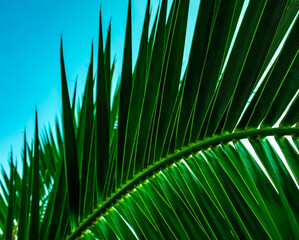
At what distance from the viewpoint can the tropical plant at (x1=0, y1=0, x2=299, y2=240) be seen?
0.56 m

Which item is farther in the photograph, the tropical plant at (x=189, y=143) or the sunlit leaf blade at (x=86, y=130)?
the sunlit leaf blade at (x=86, y=130)

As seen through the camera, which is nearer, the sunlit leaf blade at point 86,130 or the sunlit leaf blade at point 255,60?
the sunlit leaf blade at point 255,60

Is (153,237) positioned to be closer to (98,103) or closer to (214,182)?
(214,182)

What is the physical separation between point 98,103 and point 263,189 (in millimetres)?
387

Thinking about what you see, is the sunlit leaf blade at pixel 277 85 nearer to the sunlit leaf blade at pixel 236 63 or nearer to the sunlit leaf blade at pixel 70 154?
the sunlit leaf blade at pixel 236 63

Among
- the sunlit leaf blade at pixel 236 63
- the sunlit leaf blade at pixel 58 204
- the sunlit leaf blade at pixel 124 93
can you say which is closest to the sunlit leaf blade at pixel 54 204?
the sunlit leaf blade at pixel 58 204

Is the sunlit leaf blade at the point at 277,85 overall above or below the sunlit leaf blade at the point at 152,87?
below

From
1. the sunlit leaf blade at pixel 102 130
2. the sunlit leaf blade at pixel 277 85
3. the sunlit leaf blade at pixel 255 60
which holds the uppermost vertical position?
the sunlit leaf blade at pixel 102 130

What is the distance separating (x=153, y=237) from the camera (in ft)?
2.44

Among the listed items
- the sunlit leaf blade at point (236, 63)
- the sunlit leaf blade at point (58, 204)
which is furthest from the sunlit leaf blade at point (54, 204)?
the sunlit leaf blade at point (236, 63)

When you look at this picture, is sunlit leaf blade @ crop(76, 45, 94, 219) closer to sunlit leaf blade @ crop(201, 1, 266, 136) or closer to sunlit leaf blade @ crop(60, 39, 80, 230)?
sunlit leaf blade @ crop(60, 39, 80, 230)

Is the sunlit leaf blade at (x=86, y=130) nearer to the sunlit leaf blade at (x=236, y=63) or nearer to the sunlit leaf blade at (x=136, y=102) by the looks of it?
the sunlit leaf blade at (x=136, y=102)

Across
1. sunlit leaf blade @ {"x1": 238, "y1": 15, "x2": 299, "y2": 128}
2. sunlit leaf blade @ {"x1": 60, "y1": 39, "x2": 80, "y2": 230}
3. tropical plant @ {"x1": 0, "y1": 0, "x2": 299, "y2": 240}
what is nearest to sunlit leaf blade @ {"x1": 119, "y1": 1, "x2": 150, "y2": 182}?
tropical plant @ {"x1": 0, "y1": 0, "x2": 299, "y2": 240}

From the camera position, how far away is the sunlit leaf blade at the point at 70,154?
2.12 feet
